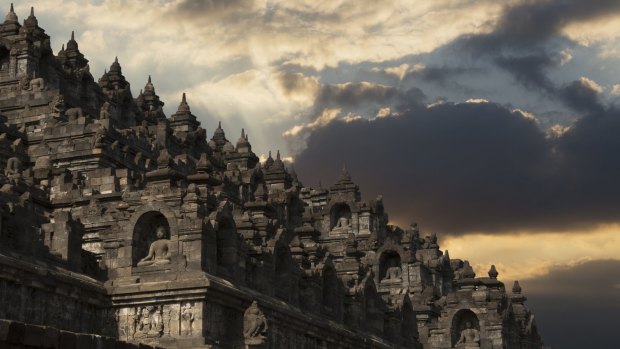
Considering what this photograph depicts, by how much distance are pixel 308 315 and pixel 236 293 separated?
9.36m

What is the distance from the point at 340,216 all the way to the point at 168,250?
5489 centimetres

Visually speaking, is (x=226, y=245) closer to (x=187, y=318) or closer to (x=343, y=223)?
(x=187, y=318)

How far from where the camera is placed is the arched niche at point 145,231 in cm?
4431

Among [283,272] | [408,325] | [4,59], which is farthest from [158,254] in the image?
[4,59]

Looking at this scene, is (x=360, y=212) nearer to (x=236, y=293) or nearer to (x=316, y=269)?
(x=316, y=269)

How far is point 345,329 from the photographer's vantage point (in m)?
57.4

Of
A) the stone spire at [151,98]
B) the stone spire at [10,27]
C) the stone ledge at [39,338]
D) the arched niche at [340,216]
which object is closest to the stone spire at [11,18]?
the stone spire at [10,27]

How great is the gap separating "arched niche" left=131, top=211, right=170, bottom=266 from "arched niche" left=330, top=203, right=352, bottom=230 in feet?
172

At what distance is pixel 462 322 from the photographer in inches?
3147

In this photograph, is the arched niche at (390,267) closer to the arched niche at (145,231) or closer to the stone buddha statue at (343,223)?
the stone buddha statue at (343,223)

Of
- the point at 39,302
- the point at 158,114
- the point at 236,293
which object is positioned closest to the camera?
the point at 39,302

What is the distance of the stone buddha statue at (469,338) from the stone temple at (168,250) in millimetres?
83

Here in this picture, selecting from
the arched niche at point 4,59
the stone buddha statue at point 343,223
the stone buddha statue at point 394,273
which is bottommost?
the stone buddha statue at point 394,273

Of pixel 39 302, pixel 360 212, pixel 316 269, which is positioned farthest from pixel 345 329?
pixel 360 212
